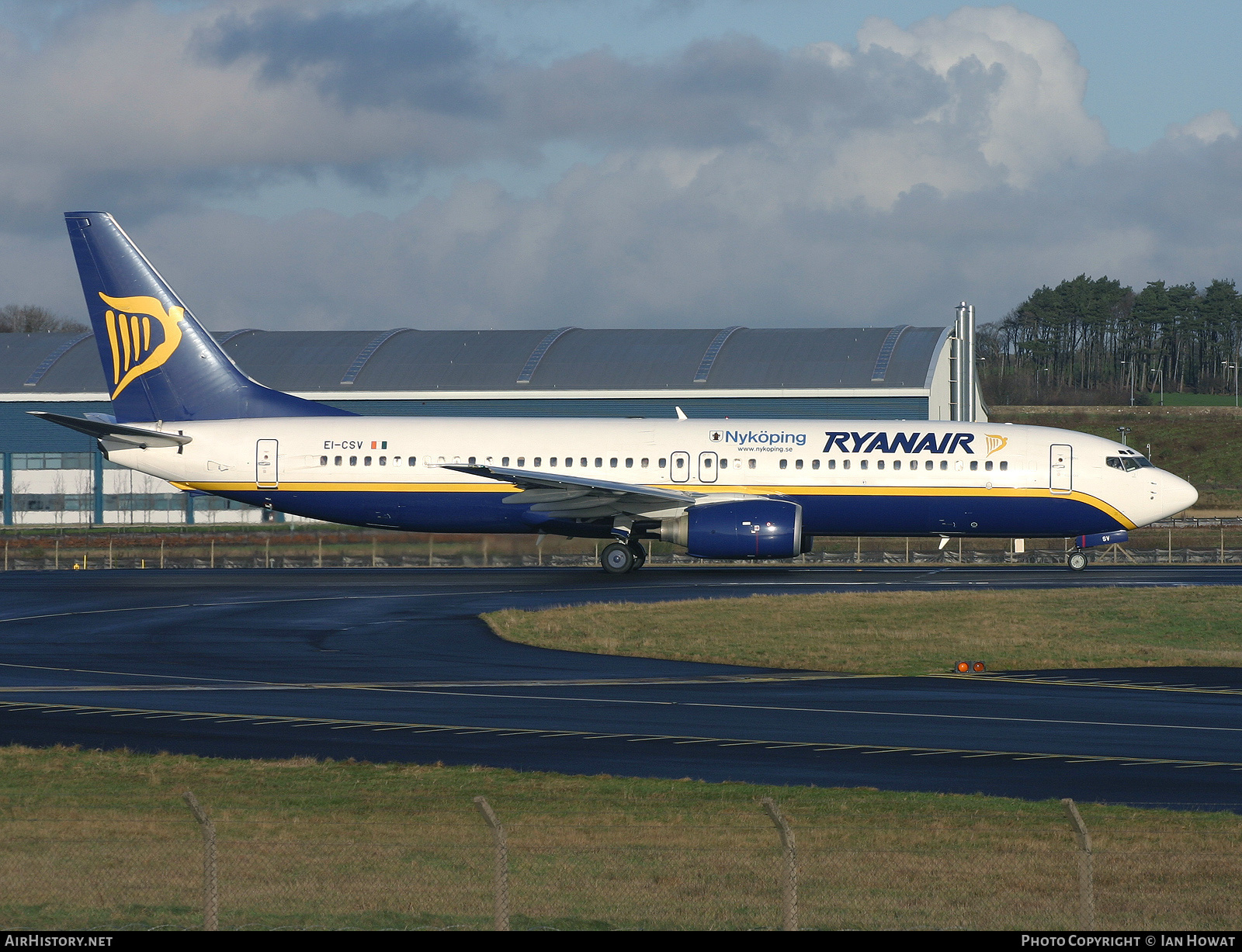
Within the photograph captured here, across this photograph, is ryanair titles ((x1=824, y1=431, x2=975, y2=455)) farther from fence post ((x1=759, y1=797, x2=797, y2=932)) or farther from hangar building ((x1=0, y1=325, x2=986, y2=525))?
fence post ((x1=759, y1=797, x2=797, y2=932))

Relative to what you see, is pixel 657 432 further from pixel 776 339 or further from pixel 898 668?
pixel 776 339

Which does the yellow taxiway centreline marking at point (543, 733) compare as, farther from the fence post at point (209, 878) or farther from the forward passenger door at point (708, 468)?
the forward passenger door at point (708, 468)

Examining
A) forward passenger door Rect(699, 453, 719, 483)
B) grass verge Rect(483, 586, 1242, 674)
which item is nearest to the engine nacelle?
forward passenger door Rect(699, 453, 719, 483)

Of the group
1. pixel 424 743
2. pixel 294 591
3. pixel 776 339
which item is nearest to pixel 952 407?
pixel 776 339

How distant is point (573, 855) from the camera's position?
11.9 metres

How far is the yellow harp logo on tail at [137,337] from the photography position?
4491 centimetres

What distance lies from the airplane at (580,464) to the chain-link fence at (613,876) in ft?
92.2

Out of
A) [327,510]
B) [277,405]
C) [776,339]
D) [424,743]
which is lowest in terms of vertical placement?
[424,743]

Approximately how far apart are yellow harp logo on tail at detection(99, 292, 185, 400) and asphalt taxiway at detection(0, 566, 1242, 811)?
1262cm

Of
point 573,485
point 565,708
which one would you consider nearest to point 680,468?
point 573,485

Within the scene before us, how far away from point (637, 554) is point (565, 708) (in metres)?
22.8

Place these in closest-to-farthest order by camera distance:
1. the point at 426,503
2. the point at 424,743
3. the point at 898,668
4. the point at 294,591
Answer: the point at 424,743 < the point at 898,668 < the point at 294,591 < the point at 426,503

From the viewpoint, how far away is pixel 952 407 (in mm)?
79438
